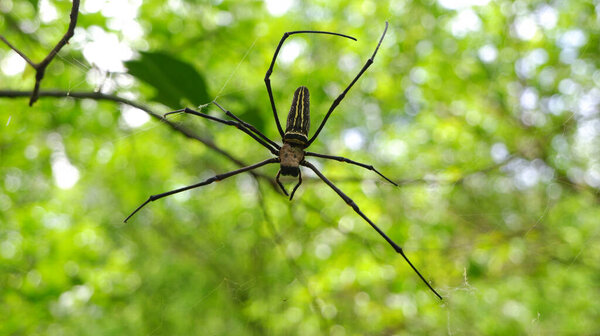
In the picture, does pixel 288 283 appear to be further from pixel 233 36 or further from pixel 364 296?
pixel 233 36

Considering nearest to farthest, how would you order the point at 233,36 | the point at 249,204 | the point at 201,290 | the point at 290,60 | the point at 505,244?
the point at 233,36 → the point at 505,244 → the point at 290,60 → the point at 201,290 → the point at 249,204

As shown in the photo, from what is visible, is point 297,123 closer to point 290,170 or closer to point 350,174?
point 290,170

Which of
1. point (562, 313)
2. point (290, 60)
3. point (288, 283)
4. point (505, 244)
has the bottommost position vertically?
point (562, 313)

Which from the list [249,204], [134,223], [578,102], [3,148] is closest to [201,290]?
[249,204]

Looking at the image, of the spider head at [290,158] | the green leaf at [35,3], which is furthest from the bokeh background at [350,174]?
the spider head at [290,158]

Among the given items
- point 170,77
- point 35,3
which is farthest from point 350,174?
point 35,3

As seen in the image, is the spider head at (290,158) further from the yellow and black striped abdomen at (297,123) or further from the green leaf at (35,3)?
the green leaf at (35,3)
